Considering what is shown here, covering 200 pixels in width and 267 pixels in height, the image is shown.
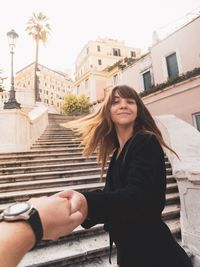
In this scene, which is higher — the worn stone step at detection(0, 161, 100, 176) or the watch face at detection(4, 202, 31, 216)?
the watch face at detection(4, 202, 31, 216)

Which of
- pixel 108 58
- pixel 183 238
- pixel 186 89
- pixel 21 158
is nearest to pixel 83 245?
pixel 183 238

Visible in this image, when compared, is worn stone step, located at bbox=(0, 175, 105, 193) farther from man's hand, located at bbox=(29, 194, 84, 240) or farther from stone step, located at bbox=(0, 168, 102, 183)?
man's hand, located at bbox=(29, 194, 84, 240)

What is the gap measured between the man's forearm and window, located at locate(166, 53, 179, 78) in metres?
17.6

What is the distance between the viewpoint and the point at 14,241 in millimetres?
576

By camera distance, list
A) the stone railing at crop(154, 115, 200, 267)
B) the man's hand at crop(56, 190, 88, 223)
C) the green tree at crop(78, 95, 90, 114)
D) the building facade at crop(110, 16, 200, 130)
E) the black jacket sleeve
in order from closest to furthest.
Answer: the man's hand at crop(56, 190, 88, 223), the black jacket sleeve, the stone railing at crop(154, 115, 200, 267), the building facade at crop(110, 16, 200, 130), the green tree at crop(78, 95, 90, 114)

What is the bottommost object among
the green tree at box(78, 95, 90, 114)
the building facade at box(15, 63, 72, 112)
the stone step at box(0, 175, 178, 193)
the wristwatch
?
the stone step at box(0, 175, 178, 193)

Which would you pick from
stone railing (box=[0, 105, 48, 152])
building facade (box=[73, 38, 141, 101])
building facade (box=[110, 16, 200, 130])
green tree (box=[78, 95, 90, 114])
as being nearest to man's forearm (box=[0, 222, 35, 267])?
stone railing (box=[0, 105, 48, 152])

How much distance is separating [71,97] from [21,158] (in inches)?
763

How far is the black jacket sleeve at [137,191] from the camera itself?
2.94ft

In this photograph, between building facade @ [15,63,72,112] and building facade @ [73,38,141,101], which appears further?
building facade @ [15,63,72,112]

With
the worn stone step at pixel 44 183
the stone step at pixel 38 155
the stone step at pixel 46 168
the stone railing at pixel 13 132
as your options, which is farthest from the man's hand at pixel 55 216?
the stone railing at pixel 13 132

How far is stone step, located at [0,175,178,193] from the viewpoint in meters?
4.90

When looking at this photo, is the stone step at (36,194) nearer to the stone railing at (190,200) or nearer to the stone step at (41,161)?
the stone railing at (190,200)

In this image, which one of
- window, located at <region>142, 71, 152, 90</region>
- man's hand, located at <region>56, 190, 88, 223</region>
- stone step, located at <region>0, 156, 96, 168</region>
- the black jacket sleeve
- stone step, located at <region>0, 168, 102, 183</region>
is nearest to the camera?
man's hand, located at <region>56, 190, 88, 223</region>
